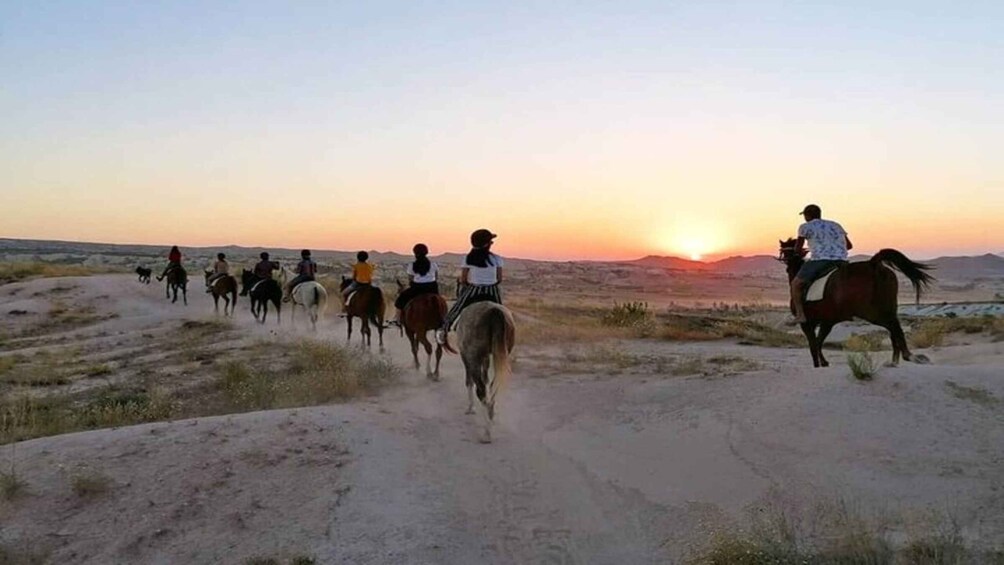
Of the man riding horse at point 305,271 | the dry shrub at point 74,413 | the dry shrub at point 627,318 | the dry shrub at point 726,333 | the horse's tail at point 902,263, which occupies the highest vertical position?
the horse's tail at point 902,263

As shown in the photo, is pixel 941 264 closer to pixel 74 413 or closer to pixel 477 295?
pixel 477 295

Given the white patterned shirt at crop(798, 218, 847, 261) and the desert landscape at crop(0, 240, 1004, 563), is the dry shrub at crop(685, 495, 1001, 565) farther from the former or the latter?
the white patterned shirt at crop(798, 218, 847, 261)

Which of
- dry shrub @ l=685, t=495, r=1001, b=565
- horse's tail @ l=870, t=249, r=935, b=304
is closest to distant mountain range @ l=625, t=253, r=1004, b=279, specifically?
horse's tail @ l=870, t=249, r=935, b=304

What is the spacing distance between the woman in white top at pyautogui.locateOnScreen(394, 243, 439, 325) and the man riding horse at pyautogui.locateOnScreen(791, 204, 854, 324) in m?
6.60

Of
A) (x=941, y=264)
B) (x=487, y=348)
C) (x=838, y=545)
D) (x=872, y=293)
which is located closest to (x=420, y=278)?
(x=487, y=348)

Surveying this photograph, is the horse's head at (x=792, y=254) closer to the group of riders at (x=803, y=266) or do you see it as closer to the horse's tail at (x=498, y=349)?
the group of riders at (x=803, y=266)

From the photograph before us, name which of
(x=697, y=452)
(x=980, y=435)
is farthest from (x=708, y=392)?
(x=980, y=435)

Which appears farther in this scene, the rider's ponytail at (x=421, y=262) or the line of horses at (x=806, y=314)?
the rider's ponytail at (x=421, y=262)

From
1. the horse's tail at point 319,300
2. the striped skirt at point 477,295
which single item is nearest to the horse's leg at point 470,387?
the striped skirt at point 477,295

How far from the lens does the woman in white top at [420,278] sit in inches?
540

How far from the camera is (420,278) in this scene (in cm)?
1395

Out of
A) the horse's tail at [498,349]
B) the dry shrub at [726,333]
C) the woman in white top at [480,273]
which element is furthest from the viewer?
the dry shrub at [726,333]

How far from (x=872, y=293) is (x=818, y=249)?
120 cm

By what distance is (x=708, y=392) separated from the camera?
9953 mm
